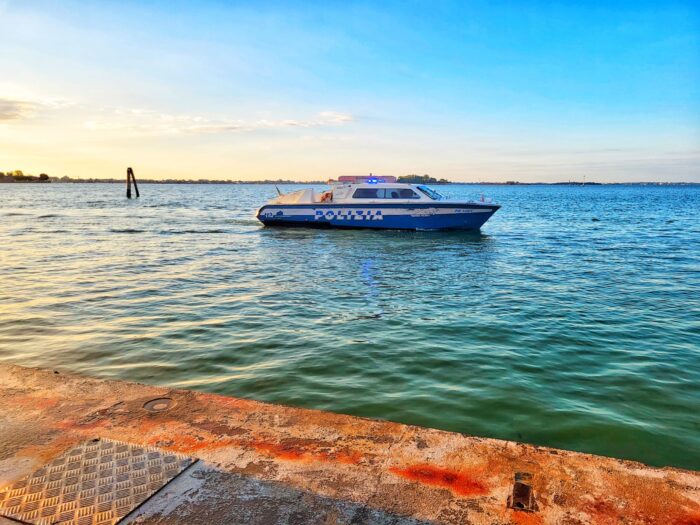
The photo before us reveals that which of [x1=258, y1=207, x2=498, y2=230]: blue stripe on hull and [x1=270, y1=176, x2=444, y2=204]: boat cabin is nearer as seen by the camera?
[x1=258, y1=207, x2=498, y2=230]: blue stripe on hull

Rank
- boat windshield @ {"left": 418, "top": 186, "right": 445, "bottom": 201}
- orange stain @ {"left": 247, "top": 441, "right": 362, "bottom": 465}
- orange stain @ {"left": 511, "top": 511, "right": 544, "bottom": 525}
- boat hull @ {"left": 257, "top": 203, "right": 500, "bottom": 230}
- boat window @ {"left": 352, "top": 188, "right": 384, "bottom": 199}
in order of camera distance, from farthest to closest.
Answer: boat window @ {"left": 352, "top": 188, "right": 384, "bottom": 199}, boat windshield @ {"left": 418, "top": 186, "right": 445, "bottom": 201}, boat hull @ {"left": 257, "top": 203, "right": 500, "bottom": 230}, orange stain @ {"left": 247, "top": 441, "right": 362, "bottom": 465}, orange stain @ {"left": 511, "top": 511, "right": 544, "bottom": 525}

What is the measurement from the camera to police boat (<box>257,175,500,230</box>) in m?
23.3

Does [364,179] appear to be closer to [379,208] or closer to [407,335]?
[379,208]

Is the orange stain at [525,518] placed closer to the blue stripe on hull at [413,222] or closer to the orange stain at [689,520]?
the orange stain at [689,520]

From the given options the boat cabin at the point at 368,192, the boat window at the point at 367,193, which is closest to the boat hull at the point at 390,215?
the boat cabin at the point at 368,192

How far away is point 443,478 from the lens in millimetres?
2730

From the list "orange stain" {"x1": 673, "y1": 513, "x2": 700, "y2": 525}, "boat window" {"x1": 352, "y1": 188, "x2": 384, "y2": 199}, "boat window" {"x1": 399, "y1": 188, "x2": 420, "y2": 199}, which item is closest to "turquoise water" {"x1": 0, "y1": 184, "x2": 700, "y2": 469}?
"orange stain" {"x1": 673, "y1": 513, "x2": 700, "y2": 525}

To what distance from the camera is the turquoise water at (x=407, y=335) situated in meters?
5.14

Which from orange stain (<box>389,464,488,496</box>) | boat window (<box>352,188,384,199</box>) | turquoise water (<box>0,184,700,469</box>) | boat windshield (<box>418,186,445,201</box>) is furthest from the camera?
boat window (<box>352,188,384,199</box>)

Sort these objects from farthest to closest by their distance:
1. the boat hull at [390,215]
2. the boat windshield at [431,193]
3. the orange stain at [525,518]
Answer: the boat windshield at [431,193], the boat hull at [390,215], the orange stain at [525,518]

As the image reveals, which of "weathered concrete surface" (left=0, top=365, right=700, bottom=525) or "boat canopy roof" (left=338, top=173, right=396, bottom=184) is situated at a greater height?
"boat canopy roof" (left=338, top=173, right=396, bottom=184)

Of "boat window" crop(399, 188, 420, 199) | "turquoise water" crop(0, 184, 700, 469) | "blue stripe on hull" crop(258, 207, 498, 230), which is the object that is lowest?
"turquoise water" crop(0, 184, 700, 469)

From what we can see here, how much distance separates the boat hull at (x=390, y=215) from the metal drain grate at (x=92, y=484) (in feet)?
70.1

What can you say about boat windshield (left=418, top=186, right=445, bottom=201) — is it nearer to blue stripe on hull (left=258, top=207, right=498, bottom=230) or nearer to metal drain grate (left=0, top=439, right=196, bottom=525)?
blue stripe on hull (left=258, top=207, right=498, bottom=230)
